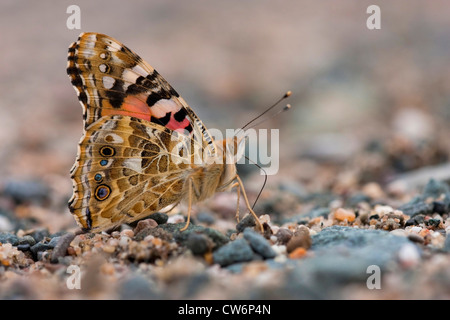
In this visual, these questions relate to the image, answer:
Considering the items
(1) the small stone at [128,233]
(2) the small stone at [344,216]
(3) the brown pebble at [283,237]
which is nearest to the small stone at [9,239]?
(1) the small stone at [128,233]

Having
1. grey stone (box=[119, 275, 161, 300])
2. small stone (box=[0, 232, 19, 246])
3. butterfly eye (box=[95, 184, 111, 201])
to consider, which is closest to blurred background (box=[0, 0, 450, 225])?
small stone (box=[0, 232, 19, 246])

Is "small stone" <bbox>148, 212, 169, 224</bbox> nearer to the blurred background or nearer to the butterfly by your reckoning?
the butterfly

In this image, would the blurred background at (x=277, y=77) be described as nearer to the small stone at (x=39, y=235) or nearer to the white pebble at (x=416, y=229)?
the small stone at (x=39, y=235)

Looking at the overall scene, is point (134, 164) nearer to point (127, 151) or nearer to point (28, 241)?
point (127, 151)

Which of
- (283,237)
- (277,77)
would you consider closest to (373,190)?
(283,237)
